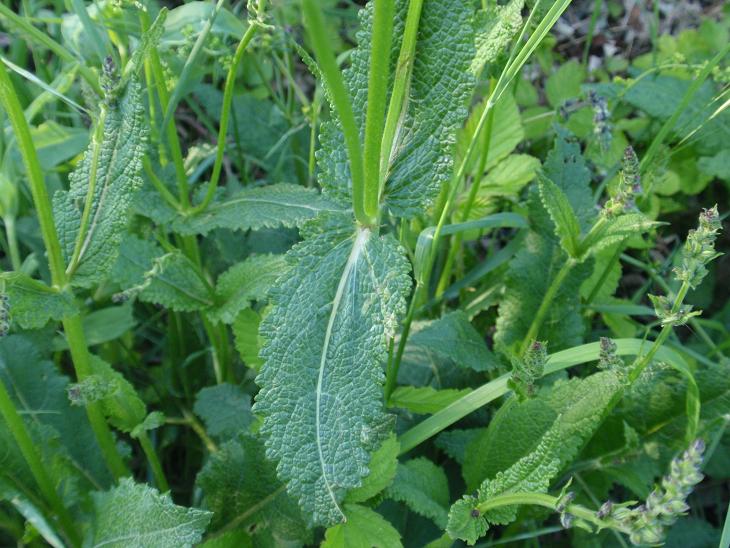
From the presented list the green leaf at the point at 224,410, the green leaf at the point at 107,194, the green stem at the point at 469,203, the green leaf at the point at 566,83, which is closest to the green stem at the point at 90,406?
the green leaf at the point at 107,194

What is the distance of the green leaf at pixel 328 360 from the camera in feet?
4.21

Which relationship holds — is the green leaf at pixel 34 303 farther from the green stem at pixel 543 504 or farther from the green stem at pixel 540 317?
the green stem at pixel 540 317

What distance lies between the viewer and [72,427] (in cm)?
182

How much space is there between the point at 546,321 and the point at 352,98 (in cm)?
80

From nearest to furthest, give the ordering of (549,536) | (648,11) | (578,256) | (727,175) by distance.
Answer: (578,256) → (549,536) → (727,175) → (648,11)

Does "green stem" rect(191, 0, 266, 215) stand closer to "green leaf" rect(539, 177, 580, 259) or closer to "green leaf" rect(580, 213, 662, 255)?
"green leaf" rect(539, 177, 580, 259)

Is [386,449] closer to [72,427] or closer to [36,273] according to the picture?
[72,427]

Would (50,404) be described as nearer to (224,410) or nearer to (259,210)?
(224,410)

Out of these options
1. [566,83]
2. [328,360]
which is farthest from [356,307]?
[566,83]

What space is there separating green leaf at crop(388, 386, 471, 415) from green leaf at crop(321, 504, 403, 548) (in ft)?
0.84

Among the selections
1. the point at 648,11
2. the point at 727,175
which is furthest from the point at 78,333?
the point at 648,11

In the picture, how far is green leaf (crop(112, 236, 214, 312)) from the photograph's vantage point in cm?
177

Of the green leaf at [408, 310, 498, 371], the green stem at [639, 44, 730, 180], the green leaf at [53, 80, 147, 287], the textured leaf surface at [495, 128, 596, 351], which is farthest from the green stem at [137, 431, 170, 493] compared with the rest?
the green stem at [639, 44, 730, 180]

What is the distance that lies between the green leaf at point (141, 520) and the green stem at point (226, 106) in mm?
643
